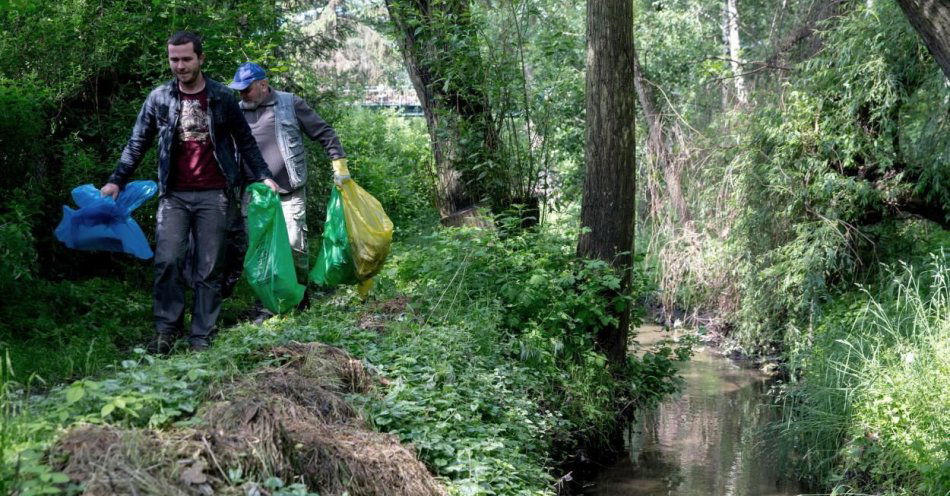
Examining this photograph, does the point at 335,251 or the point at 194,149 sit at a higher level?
the point at 194,149

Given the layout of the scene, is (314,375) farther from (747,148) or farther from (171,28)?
(747,148)

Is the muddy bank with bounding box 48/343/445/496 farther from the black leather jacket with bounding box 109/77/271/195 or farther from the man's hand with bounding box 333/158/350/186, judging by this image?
the man's hand with bounding box 333/158/350/186

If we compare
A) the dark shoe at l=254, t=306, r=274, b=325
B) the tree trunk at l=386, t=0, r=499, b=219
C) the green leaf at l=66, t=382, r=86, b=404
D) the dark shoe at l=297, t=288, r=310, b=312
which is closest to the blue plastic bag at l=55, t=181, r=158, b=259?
the dark shoe at l=254, t=306, r=274, b=325

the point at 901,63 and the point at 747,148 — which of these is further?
the point at 747,148

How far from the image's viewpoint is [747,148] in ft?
36.4

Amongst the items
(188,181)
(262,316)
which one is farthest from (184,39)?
(262,316)

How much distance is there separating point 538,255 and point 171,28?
4.16 meters

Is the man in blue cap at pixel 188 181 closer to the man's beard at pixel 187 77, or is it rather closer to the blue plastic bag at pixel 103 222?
the man's beard at pixel 187 77

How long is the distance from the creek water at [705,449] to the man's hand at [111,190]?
12.6ft

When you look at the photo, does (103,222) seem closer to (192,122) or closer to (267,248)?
(192,122)

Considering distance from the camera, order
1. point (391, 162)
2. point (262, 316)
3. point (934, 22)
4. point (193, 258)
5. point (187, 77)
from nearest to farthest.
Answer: point (934, 22), point (187, 77), point (193, 258), point (262, 316), point (391, 162)

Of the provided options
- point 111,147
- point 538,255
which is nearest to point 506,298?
point 538,255

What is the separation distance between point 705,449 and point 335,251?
12.0 feet

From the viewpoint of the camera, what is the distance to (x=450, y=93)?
955 centimetres
